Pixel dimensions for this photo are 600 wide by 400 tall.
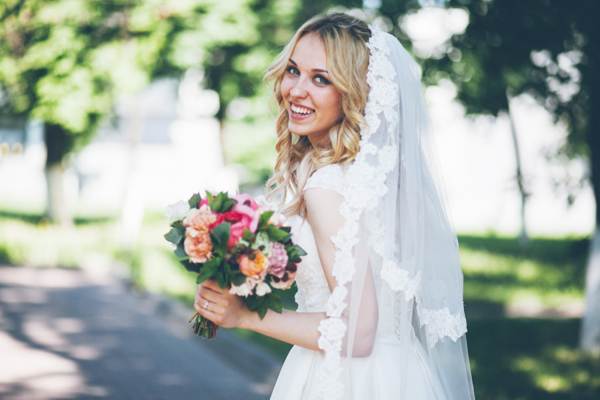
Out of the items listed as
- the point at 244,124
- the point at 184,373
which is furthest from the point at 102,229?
the point at 184,373

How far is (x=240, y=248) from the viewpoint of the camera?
235 centimetres

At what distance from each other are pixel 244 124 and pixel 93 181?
26068mm

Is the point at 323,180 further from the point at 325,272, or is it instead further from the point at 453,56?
the point at 453,56

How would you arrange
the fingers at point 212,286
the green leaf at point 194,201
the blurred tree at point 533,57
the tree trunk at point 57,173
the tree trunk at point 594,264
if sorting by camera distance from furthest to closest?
the tree trunk at point 57,173 < the tree trunk at point 594,264 < the blurred tree at point 533,57 < the green leaf at point 194,201 < the fingers at point 212,286

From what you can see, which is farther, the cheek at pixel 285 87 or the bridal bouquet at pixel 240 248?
the cheek at pixel 285 87

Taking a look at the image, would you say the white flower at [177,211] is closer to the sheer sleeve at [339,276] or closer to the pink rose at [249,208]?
the pink rose at [249,208]

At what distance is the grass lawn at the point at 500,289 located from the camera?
25.2 ft

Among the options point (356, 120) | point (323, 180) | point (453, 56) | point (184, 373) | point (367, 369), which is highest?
point (453, 56)

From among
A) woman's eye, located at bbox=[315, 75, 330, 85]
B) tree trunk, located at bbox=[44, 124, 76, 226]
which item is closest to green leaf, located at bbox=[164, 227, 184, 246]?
woman's eye, located at bbox=[315, 75, 330, 85]

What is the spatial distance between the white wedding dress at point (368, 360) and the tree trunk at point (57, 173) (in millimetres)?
21546

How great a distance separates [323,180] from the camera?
2.57 m

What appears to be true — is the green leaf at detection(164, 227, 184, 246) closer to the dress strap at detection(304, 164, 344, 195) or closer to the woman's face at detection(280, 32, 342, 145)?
the dress strap at detection(304, 164, 344, 195)

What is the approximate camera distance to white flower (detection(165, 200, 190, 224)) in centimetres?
251

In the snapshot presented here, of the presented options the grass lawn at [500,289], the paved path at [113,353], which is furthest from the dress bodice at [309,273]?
the paved path at [113,353]
